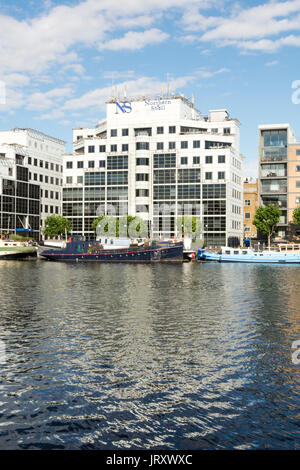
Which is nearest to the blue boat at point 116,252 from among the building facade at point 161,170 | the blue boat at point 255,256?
the blue boat at point 255,256

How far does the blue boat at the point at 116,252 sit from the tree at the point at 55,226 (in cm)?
3362

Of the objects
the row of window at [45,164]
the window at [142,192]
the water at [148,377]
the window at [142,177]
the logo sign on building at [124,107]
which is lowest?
the water at [148,377]

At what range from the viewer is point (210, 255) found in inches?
4166

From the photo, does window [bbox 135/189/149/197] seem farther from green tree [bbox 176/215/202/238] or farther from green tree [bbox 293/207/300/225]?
green tree [bbox 293/207/300/225]

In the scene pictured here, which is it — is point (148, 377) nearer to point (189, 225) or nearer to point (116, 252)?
point (116, 252)

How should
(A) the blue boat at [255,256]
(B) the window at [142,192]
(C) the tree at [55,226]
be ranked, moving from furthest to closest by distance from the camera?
(B) the window at [142,192], (C) the tree at [55,226], (A) the blue boat at [255,256]

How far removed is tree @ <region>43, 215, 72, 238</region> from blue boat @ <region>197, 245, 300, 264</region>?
51691mm

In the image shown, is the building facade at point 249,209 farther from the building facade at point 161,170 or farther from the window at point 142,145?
the window at point 142,145

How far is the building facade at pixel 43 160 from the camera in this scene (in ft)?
486

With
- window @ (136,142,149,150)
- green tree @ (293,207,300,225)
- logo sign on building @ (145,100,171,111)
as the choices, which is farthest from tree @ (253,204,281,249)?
logo sign on building @ (145,100,171,111)

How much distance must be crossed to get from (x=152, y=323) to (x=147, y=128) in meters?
122

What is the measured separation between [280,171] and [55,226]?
66.3 meters

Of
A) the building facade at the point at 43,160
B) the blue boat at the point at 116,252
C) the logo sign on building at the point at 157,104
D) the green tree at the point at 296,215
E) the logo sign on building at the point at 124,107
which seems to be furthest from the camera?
the building facade at the point at 43,160
